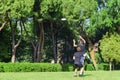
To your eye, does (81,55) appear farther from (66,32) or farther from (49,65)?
(66,32)

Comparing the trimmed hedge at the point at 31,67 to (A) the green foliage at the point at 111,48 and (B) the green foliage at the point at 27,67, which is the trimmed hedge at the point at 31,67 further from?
(A) the green foliage at the point at 111,48

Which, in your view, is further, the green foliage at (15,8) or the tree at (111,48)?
the tree at (111,48)

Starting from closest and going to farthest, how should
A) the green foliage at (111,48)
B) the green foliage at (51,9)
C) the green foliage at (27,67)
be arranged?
the green foliage at (27,67) → the green foliage at (51,9) → the green foliage at (111,48)

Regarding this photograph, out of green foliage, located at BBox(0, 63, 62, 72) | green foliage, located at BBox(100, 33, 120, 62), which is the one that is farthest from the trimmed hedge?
green foliage, located at BBox(100, 33, 120, 62)

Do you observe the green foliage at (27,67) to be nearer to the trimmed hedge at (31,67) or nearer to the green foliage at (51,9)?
the trimmed hedge at (31,67)

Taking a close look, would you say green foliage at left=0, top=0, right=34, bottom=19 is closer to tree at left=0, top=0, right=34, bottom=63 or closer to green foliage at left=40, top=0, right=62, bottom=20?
tree at left=0, top=0, right=34, bottom=63

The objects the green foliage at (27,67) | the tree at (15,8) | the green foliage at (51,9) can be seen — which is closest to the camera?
the green foliage at (27,67)

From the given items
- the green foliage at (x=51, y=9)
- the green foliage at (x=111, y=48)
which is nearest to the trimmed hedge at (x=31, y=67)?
the green foliage at (x=51, y=9)

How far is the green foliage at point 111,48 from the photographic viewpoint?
46750 millimetres

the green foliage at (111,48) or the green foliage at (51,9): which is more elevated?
the green foliage at (51,9)

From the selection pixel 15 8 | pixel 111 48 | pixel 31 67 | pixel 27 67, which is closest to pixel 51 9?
pixel 15 8

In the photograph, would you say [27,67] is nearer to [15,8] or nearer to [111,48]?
[15,8]

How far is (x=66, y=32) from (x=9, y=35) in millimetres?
12216

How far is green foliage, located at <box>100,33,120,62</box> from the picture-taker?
153ft
